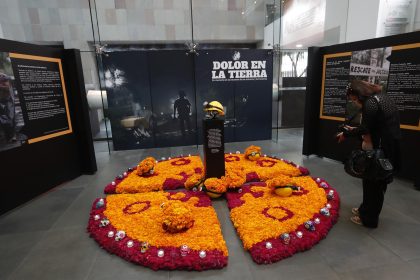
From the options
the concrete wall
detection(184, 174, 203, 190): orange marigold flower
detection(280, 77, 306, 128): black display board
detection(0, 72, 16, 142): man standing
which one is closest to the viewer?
detection(0, 72, 16, 142): man standing

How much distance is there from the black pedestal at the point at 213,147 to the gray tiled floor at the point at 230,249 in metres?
0.49

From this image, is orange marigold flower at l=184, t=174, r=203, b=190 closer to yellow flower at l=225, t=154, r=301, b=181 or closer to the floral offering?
the floral offering

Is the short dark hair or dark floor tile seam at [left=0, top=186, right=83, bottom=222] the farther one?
dark floor tile seam at [left=0, top=186, right=83, bottom=222]

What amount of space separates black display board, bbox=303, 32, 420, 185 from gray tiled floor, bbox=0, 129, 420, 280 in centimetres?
93

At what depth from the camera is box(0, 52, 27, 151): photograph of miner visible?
9.62ft

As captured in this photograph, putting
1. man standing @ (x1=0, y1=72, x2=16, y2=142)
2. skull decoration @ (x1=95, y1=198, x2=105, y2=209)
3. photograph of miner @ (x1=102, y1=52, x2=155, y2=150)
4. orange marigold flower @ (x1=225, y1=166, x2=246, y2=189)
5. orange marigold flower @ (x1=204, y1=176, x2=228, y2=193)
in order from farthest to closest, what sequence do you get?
photograph of miner @ (x1=102, y1=52, x2=155, y2=150) → orange marigold flower @ (x1=225, y1=166, x2=246, y2=189) → orange marigold flower @ (x1=204, y1=176, x2=228, y2=193) → skull decoration @ (x1=95, y1=198, x2=105, y2=209) → man standing @ (x1=0, y1=72, x2=16, y2=142)

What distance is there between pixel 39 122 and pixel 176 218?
2.54 metres

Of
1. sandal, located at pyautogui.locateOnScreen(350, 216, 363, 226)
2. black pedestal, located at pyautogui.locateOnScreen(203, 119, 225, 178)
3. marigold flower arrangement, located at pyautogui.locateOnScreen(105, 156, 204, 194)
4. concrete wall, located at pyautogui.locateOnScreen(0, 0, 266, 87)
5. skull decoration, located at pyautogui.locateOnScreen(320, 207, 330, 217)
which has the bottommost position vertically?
sandal, located at pyautogui.locateOnScreen(350, 216, 363, 226)

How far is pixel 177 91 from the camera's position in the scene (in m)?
5.73

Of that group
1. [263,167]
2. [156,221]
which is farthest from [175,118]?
[156,221]

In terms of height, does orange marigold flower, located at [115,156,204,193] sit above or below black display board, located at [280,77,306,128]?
below

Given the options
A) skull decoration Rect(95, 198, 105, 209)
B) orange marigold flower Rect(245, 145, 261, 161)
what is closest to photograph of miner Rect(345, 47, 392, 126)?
orange marigold flower Rect(245, 145, 261, 161)

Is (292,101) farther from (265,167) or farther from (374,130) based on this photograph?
(374,130)

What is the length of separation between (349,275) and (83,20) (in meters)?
8.43
